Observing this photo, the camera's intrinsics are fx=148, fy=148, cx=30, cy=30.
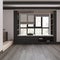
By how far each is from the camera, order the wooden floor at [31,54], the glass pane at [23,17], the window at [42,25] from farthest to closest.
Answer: the window at [42,25] < the glass pane at [23,17] < the wooden floor at [31,54]

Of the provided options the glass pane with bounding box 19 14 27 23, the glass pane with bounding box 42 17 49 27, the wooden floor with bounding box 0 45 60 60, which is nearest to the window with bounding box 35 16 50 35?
the glass pane with bounding box 42 17 49 27

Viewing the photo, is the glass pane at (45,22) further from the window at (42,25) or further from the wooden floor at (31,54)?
the wooden floor at (31,54)

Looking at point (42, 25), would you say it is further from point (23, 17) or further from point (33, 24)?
point (23, 17)

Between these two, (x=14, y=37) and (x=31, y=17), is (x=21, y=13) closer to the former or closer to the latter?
(x=31, y=17)

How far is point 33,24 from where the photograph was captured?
1152cm

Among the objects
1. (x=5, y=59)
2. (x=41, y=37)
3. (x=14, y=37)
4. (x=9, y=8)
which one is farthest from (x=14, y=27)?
(x=5, y=59)

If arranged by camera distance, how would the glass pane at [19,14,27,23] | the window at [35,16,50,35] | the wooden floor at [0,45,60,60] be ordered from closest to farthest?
the wooden floor at [0,45,60,60], the glass pane at [19,14,27,23], the window at [35,16,50,35]

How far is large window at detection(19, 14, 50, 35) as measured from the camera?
11.4m

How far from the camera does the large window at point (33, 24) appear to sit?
11367mm

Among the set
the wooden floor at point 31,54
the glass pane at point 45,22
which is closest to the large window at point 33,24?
the glass pane at point 45,22

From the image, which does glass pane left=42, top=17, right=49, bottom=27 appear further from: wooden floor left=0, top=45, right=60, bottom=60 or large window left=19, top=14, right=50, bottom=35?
wooden floor left=0, top=45, right=60, bottom=60

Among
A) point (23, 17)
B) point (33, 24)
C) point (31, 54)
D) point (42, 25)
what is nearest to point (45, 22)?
point (42, 25)

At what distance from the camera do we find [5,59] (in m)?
5.20

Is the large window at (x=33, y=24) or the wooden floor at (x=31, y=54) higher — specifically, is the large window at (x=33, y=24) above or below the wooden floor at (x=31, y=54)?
above
